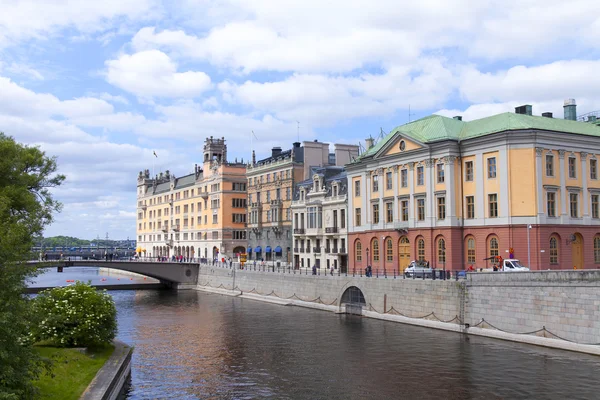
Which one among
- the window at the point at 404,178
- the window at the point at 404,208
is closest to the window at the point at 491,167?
the window at the point at 404,178

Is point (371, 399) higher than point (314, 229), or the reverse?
point (314, 229)

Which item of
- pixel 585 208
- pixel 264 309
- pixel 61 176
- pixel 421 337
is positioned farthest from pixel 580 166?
pixel 61 176

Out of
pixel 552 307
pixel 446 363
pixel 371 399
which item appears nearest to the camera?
pixel 371 399

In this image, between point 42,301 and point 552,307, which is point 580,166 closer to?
point 552,307

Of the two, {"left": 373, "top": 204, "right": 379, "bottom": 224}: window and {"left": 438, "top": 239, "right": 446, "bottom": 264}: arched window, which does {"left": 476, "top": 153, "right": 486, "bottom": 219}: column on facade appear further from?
{"left": 373, "top": 204, "right": 379, "bottom": 224}: window

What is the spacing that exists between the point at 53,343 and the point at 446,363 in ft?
79.1

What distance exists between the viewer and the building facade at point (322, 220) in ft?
283

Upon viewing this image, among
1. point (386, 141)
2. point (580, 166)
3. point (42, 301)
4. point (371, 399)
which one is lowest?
point (371, 399)

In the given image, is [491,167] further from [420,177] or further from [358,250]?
[358,250]

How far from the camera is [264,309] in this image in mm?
71062

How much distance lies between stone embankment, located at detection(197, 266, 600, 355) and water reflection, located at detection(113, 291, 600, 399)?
1459 mm

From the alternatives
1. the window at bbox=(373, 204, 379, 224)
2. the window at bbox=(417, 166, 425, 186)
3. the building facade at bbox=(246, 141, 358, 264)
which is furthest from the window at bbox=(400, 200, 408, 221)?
the building facade at bbox=(246, 141, 358, 264)

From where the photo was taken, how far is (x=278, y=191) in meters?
107

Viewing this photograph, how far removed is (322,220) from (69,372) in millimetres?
63543
